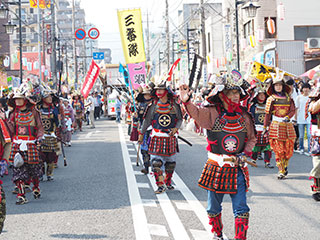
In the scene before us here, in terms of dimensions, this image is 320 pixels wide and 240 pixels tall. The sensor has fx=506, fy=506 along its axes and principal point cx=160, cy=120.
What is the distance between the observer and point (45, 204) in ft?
26.2

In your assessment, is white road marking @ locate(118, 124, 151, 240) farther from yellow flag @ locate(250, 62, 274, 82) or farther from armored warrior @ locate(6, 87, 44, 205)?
yellow flag @ locate(250, 62, 274, 82)

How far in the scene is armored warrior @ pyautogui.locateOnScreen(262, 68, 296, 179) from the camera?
10.0 m

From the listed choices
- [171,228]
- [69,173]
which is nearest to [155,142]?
[171,228]

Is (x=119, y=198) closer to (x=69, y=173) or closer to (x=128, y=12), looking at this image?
(x=69, y=173)

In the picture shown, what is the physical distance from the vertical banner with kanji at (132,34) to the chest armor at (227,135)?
32.2 feet

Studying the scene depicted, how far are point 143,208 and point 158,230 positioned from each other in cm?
127

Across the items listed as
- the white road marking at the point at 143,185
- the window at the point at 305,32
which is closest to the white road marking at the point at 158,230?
the white road marking at the point at 143,185

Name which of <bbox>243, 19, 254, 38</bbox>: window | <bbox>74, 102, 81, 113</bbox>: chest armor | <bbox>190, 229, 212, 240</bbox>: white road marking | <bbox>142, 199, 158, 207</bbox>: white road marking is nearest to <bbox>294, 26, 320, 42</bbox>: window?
<bbox>243, 19, 254, 38</bbox>: window

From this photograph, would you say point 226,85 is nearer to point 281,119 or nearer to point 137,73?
point 281,119

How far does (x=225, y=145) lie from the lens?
211 inches

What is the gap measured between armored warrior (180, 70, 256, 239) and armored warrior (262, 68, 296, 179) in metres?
4.76

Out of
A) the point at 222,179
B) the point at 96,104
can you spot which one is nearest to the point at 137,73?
the point at 222,179

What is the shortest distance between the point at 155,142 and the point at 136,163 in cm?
389

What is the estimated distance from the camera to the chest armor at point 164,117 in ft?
29.0
